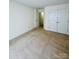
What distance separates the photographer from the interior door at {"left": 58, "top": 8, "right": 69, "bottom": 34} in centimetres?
666

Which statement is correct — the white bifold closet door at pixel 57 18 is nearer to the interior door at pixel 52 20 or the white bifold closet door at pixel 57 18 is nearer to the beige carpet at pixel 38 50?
the interior door at pixel 52 20

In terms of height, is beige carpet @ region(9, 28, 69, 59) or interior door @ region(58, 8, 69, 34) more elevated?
interior door @ region(58, 8, 69, 34)

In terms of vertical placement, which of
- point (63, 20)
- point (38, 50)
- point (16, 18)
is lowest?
point (38, 50)

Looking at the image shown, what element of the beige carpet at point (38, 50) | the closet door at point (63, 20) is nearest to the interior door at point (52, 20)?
the closet door at point (63, 20)

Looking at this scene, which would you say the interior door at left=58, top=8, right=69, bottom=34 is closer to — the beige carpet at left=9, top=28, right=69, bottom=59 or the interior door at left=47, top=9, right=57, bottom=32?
the interior door at left=47, top=9, right=57, bottom=32

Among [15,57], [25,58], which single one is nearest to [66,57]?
[25,58]

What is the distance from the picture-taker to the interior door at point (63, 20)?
21.9 ft

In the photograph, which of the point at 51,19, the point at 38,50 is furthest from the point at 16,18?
the point at 51,19

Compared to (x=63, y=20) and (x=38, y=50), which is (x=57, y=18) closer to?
(x=63, y=20)

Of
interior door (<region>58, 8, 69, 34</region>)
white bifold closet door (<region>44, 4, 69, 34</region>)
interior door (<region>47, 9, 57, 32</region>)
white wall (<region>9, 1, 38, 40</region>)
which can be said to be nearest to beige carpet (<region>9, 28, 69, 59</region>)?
white wall (<region>9, 1, 38, 40</region>)

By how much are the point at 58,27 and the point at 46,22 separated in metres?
1.66

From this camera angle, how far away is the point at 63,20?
695 cm
